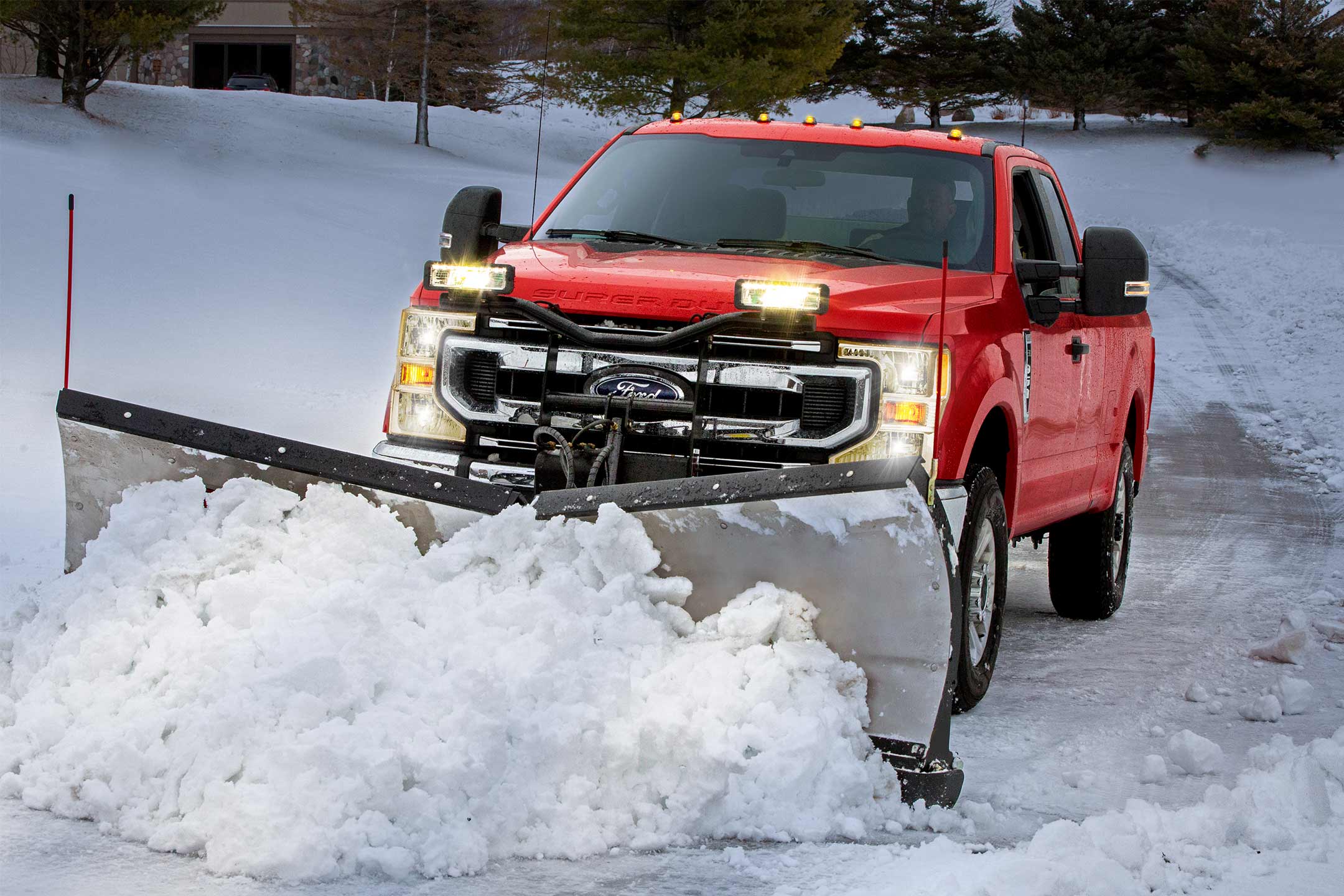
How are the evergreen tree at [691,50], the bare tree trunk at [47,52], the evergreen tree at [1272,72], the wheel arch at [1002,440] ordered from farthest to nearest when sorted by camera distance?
the evergreen tree at [1272,72], the evergreen tree at [691,50], the bare tree trunk at [47,52], the wheel arch at [1002,440]

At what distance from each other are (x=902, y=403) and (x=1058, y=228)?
249 cm

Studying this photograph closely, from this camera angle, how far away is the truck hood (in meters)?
4.73

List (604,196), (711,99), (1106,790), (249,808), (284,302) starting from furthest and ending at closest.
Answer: (711,99), (284,302), (604,196), (1106,790), (249,808)

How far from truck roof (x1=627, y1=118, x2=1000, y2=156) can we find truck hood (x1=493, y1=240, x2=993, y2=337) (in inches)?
32.2

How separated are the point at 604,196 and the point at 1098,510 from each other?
2.58 m

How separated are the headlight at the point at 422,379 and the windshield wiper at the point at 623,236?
91 centimetres

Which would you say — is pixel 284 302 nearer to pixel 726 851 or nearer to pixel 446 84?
pixel 726 851

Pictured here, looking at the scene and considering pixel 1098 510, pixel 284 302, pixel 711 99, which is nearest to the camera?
pixel 1098 510

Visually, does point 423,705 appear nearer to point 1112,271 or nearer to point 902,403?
point 902,403

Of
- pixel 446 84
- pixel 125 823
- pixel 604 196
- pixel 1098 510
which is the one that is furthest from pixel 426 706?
pixel 446 84

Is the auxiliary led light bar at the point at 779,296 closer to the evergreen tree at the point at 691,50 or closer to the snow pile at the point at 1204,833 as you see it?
the snow pile at the point at 1204,833

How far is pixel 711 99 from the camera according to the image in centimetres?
3512

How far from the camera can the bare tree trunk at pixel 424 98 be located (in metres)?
37.5

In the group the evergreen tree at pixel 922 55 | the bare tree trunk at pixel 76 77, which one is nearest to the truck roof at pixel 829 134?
the bare tree trunk at pixel 76 77
